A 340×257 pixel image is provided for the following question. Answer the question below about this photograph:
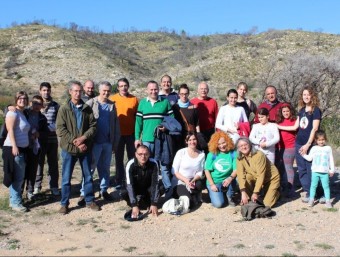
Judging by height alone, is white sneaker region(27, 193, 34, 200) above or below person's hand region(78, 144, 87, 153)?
below

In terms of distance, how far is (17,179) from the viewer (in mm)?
6574

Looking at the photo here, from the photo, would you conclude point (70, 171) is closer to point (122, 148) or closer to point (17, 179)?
point (17, 179)

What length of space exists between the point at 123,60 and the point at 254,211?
35.0 meters

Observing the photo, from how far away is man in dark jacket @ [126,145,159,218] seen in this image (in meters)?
6.22

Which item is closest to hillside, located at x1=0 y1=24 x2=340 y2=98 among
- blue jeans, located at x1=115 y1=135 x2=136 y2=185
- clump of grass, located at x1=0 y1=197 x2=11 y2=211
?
blue jeans, located at x1=115 y1=135 x2=136 y2=185

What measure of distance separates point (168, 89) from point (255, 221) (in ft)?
8.57

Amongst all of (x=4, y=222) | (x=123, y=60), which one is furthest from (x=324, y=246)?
(x=123, y=60)

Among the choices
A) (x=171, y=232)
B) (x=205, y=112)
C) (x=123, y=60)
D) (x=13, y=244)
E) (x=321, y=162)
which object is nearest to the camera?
(x=13, y=244)

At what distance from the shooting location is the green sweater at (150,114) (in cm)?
686

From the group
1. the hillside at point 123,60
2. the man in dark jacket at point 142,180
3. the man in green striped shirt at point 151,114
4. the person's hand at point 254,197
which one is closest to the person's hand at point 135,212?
the man in dark jacket at point 142,180

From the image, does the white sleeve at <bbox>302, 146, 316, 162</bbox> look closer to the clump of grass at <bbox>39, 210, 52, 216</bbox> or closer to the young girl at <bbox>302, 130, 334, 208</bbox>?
the young girl at <bbox>302, 130, 334, 208</bbox>

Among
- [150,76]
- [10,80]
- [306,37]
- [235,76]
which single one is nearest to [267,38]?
[306,37]

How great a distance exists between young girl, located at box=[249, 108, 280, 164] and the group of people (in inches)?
0.6

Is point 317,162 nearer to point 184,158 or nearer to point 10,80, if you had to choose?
point 184,158
